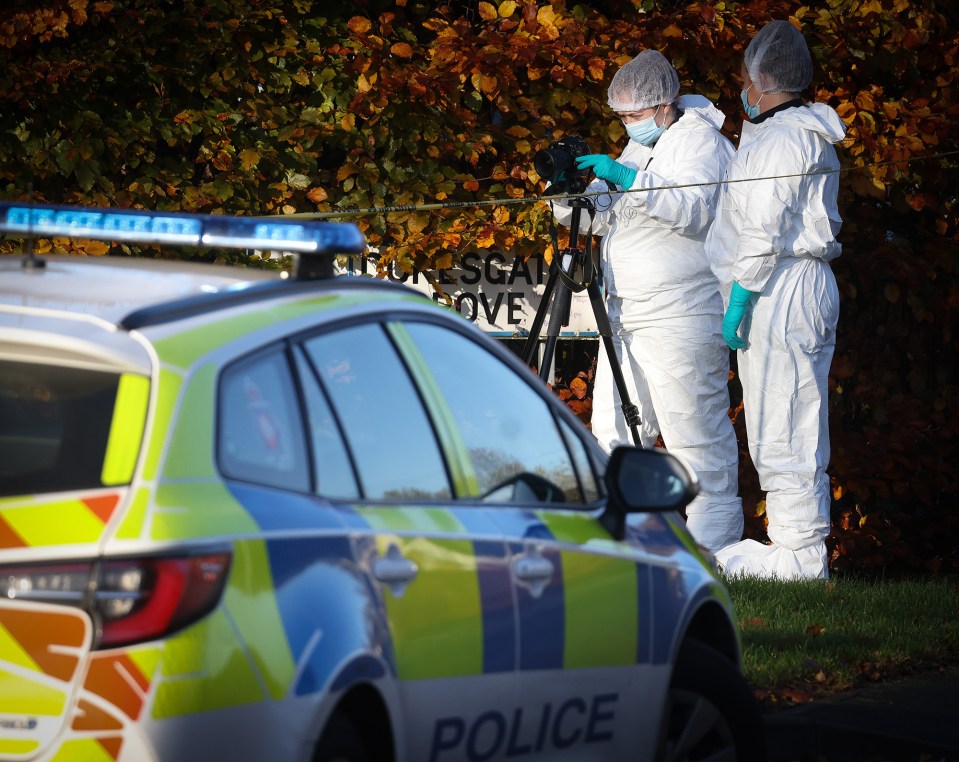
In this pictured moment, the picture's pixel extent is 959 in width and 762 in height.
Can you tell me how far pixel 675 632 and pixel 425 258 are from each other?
198 inches

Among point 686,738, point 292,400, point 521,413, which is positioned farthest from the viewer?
point 686,738

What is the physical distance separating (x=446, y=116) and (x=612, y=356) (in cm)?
158

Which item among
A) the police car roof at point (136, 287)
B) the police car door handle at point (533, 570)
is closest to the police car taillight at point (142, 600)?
the police car roof at point (136, 287)

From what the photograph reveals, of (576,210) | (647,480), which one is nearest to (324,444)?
(647,480)

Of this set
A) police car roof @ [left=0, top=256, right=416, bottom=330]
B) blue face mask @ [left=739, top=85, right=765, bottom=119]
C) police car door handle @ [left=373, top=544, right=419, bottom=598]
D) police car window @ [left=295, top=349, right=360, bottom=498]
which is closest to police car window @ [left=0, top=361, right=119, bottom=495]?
police car roof @ [left=0, top=256, right=416, bottom=330]

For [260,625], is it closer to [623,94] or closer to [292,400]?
[292,400]

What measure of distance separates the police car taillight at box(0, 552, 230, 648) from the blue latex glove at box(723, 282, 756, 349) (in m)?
5.83

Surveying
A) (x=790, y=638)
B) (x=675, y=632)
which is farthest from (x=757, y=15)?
(x=675, y=632)

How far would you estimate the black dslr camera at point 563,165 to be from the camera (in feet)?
25.9

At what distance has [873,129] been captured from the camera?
9.16 m

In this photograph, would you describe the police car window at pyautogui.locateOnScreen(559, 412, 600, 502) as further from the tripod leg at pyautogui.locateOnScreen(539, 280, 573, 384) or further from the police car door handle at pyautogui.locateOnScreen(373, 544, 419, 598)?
the tripod leg at pyautogui.locateOnScreen(539, 280, 573, 384)

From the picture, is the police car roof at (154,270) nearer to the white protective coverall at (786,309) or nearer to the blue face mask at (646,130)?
the white protective coverall at (786,309)

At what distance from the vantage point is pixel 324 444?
3104mm

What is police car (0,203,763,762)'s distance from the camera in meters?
2.59
